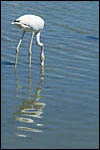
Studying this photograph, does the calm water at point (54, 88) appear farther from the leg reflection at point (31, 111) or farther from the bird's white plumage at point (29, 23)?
the bird's white plumage at point (29, 23)

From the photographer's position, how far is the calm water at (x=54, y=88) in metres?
7.39

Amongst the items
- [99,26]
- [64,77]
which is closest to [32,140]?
[64,77]

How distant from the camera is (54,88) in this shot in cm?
955

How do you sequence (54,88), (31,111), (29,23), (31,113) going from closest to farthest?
(31,113)
(31,111)
(54,88)
(29,23)

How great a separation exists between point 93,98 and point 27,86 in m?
1.26

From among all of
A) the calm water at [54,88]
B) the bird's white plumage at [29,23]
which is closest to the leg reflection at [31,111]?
the calm water at [54,88]

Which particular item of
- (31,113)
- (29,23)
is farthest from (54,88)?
(29,23)

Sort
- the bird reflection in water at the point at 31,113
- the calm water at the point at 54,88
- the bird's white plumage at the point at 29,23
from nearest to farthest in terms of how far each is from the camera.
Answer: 1. the calm water at the point at 54,88
2. the bird reflection in water at the point at 31,113
3. the bird's white plumage at the point at 29,23

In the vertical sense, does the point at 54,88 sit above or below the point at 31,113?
above

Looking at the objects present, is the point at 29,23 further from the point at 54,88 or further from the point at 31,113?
the point at 31,113

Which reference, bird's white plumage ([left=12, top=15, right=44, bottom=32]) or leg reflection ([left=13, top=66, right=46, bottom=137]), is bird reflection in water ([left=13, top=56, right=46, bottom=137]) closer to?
leg reflection ([left=13, top=66, right=46, bottom=137])

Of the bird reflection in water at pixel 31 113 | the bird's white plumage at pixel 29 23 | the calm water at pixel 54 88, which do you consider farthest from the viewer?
the bird's white plumage at pixel 29 23

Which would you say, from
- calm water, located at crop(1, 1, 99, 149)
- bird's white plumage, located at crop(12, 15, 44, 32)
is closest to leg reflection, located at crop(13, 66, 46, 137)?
calm water, located at crop(1, 1, 99, 149)

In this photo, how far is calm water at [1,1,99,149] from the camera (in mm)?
7391
